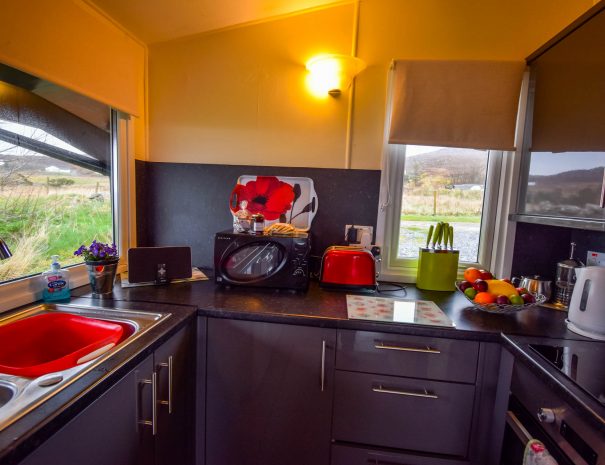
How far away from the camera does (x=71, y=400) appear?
0.70 meters

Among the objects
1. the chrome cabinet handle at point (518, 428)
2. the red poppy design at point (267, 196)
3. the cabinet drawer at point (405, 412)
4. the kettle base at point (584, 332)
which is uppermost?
the red poppy design at point (267, 196)

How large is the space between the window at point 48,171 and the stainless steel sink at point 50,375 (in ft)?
0.84

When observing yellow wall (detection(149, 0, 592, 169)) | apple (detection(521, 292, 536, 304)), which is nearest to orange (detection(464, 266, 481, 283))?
apple (detection(521, 292, 536, 304))

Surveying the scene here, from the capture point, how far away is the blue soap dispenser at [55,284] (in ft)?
4.18

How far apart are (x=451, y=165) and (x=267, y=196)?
3.38ft

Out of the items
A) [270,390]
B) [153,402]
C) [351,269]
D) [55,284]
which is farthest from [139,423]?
[351,269]

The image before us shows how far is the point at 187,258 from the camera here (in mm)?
1638

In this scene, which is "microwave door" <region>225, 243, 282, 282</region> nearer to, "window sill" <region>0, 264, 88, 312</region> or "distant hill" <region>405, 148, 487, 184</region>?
"window sill" <region>0, 264, 88, 312</region>

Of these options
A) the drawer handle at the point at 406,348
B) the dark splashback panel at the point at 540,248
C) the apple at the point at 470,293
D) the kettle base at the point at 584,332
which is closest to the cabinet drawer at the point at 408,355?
the drawer handle at the point at 406,348

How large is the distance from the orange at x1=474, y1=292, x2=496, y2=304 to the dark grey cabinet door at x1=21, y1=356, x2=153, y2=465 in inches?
49.3

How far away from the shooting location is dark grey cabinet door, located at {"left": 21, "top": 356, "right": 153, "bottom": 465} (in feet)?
2.25

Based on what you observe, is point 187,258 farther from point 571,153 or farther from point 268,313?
point 571,153

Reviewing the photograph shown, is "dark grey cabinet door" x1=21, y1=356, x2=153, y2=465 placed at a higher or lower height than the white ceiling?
lower

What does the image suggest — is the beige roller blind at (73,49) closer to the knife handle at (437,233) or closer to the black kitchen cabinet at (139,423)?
the black kitchen cabinet at (139,423)
